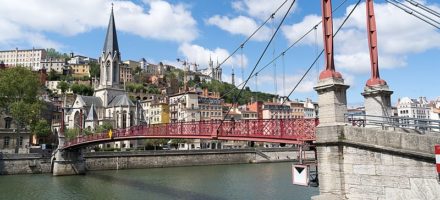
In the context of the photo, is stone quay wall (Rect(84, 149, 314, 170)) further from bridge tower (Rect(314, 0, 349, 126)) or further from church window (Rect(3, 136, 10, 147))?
bridge tower (Rect(314, 0, 349, 126))

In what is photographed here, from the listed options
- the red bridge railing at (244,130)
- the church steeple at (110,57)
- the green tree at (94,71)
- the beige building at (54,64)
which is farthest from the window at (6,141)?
the beige building at (54,64)

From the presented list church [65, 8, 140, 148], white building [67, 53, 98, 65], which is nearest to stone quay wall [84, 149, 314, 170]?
church [65, 8, 140, 148]

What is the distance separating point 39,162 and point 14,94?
32.6 feet

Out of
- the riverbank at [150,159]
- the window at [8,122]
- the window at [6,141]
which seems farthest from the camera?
the window at [8,122]

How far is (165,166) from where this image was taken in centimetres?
5619

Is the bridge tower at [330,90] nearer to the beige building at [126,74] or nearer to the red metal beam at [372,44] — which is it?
the red metal beam at [372,44]

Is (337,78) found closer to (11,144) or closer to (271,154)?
(11,144)

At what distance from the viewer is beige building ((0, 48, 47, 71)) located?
16575 cm

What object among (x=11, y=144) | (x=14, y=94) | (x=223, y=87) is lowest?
(x=11, y=144)

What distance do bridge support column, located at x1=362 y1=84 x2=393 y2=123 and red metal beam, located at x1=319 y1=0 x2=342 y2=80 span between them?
6.88 ft

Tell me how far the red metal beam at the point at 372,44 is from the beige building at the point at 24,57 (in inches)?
6730

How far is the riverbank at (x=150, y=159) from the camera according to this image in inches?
1729

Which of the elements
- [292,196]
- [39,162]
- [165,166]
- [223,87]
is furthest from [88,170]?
[223,87]

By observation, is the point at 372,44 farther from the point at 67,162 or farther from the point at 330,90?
the point at 67,162
